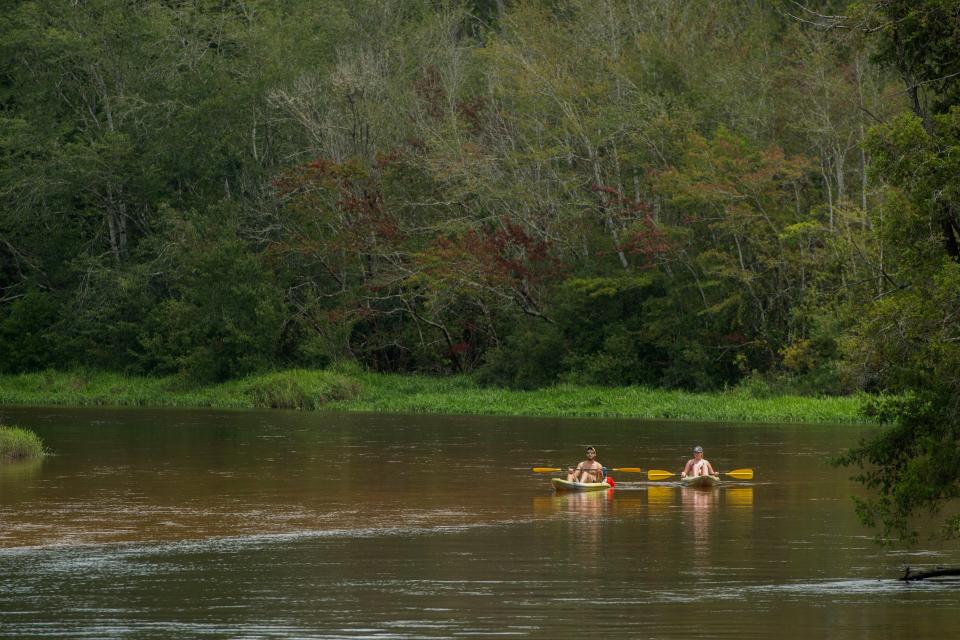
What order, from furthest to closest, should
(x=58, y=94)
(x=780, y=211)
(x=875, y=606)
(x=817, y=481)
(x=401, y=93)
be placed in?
(x=58, y=94) → (x=401, y=93) → (x=780, y=211) → (x=817, y=481) → (x=875, y=606)

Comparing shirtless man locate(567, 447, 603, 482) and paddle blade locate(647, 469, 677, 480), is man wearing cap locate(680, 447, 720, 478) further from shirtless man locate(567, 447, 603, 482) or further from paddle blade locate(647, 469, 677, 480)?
shirtless man locate(567, 447, 603, 482)

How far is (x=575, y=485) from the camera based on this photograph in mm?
27141

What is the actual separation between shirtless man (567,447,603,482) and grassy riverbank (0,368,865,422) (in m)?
16.3

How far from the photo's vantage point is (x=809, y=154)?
5006 centimetres

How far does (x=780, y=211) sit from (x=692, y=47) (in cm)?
792

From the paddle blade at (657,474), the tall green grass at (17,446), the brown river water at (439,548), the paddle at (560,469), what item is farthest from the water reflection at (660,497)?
the tall green grass at (17,446)

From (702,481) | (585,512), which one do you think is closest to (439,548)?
(585,512)

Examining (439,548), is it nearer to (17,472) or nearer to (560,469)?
(560,469)

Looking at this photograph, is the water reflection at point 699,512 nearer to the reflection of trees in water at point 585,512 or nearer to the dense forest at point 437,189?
the reflection of trees in water at point 585,512

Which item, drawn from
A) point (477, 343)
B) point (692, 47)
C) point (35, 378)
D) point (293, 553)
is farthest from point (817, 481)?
point (35, 378)

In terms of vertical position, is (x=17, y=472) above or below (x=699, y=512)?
above

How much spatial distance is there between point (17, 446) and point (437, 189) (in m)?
26.0

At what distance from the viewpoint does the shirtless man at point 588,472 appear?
27609 mm

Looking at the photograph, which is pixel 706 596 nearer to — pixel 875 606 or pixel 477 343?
pixel 875 606
